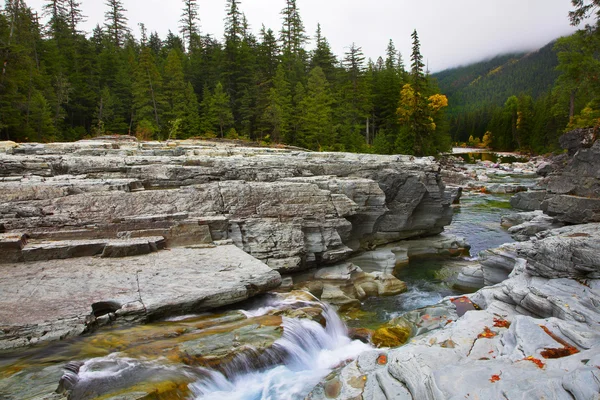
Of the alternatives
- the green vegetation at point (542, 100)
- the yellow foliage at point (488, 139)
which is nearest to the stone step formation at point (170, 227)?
the green vegetation at point (542, 100)

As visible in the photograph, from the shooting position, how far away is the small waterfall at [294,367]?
6641mm

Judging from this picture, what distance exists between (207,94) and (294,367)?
36.1 meters

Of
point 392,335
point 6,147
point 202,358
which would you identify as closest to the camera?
point 202,358

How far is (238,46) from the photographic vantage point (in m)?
43.5

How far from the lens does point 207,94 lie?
3834 cm

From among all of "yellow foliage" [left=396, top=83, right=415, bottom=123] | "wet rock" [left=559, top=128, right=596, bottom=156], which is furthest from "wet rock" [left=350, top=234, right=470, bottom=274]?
"yellow foliage" [left=396, top=83, right=415, bottom=123]

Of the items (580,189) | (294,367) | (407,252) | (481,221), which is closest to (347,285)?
(294,367)

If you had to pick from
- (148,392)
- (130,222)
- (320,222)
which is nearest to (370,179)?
(320,222)

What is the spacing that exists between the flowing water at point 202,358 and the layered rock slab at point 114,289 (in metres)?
0.33

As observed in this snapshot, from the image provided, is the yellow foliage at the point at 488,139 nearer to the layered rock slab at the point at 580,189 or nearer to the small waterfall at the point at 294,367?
the layered rock slab at the point at 580,189

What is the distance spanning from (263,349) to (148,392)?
2.57 metres

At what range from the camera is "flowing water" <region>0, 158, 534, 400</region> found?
18.5 ft

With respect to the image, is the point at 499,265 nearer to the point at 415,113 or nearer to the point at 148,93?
the point at 415,113

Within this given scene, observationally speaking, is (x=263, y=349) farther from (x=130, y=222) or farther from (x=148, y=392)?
(x=130, y=222)
